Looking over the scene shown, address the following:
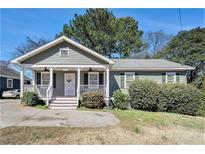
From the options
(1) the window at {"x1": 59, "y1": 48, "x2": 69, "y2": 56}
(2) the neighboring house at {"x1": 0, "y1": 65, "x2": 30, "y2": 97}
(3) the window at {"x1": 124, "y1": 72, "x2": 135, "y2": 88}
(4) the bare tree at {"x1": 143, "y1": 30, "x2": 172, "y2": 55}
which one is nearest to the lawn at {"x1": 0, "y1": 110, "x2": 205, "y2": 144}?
(1) the window at {"x1": 59, "y1": 48, "x2": 69, "y2": 56}

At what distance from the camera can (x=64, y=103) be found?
57.5 ft

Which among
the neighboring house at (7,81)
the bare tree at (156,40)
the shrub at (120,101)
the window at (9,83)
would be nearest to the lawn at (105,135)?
the shrub at (120,101)

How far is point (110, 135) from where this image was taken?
8.49 m

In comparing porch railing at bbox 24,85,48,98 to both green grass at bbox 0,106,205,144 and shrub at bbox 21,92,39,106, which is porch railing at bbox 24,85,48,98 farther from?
green grass at bbox 0,106,205,144

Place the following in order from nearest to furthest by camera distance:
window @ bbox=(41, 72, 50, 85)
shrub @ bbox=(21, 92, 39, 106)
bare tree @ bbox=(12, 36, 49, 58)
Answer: shrub @ bbox=(21, 92, 39, 106), window @ bbox=(41, 72, 50, 85), bare tree @ bbox=(12, 36, 49, 58)

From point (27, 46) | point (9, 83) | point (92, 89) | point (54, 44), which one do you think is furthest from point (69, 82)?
point (27, 46)

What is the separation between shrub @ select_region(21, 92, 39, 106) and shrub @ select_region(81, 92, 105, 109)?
129 inches

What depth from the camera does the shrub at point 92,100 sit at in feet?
55.0

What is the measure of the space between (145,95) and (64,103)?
5.72 m

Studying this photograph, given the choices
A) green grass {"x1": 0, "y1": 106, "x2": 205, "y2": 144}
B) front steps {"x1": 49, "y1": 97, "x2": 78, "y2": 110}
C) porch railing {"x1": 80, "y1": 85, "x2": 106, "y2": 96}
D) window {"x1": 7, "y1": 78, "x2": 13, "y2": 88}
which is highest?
window {"x1": 7, "y1": 78, "x2": 13, "y2": 88}

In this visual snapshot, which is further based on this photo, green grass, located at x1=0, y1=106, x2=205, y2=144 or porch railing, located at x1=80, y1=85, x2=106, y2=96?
porch railing, located at x1=80, y1=85, x2=106, y2=96

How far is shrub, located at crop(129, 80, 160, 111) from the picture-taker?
1673 cm

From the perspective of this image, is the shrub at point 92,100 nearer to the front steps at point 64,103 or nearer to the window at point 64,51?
the front steps at point 64,103
